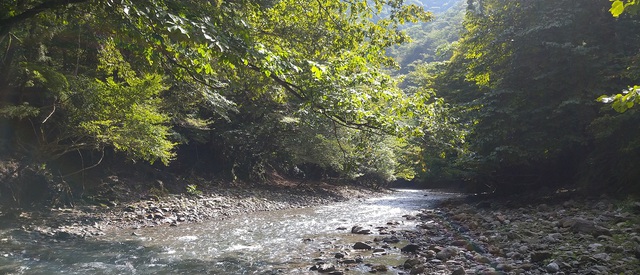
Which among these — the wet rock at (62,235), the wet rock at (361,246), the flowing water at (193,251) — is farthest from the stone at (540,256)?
the wet rock at (62,235)

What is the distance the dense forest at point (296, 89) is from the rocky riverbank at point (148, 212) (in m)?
1.06

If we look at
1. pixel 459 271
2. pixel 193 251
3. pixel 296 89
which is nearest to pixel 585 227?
pixel 459 271

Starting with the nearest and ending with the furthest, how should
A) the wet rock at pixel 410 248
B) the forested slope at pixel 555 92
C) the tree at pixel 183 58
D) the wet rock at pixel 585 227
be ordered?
the tree at pixel 183 58 → the wet rock at pixel 585 227 → the wet rock at pixel 410 248 → the forested slope at pixel 555 92

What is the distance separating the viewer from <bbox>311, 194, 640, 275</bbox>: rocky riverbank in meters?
6.54

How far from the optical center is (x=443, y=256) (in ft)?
26.7

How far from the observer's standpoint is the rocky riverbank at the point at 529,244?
257 inches

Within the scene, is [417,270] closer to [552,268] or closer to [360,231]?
[552,268]

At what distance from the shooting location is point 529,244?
8.32 m

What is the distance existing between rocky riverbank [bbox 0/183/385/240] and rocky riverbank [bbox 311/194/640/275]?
6.93 m

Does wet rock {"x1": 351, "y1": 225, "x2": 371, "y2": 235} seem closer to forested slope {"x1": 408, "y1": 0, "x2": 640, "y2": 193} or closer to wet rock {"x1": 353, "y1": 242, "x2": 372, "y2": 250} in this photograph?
wet rock {"x1": 353, "y1": 242, "x2": 372, "y2": 250}

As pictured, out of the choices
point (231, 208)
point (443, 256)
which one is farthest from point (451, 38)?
point (443, 256)

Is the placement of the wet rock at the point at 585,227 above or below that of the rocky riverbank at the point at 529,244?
above

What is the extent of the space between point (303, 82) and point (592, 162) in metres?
12.8

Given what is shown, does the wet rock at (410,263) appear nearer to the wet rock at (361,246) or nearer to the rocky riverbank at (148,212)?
the wet rock at (361,246)
